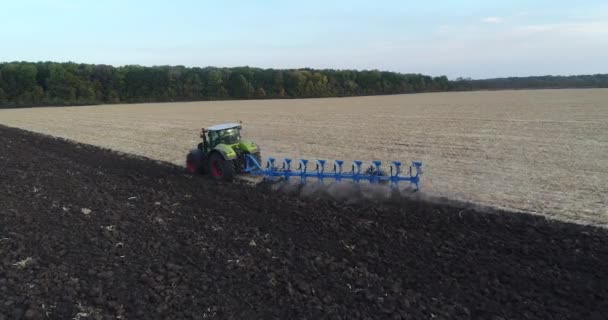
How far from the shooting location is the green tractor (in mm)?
12336

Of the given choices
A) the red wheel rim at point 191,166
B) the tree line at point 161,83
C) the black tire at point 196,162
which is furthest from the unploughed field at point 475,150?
the tree line at point 161,83

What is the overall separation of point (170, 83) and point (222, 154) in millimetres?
68616

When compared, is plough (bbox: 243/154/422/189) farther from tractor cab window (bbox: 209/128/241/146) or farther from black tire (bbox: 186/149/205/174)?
black tire (bbox: 186/149/205/174)

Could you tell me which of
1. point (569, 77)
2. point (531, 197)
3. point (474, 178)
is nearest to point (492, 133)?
point (474, 178)

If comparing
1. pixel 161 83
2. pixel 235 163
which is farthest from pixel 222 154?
pixel 161 83

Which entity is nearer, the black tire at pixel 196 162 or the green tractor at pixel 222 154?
the green tractor at pixel 222 154

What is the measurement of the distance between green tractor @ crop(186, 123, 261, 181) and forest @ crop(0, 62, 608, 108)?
60874mm

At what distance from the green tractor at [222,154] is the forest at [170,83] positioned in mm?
60874

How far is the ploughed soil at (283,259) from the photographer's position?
5.50 meters

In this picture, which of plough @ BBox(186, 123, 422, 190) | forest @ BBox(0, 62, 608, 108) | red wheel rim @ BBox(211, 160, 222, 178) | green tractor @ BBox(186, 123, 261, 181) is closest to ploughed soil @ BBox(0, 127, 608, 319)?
plough @ BBox(186, 123, 422, 190)

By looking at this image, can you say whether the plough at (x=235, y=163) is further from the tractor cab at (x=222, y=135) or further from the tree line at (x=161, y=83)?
the tree line at (x=161, y=83)

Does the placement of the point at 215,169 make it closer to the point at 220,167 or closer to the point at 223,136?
the point at 220,167

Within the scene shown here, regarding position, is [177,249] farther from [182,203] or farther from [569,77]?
[569,77]

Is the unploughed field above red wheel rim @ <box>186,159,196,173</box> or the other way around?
the other way around
